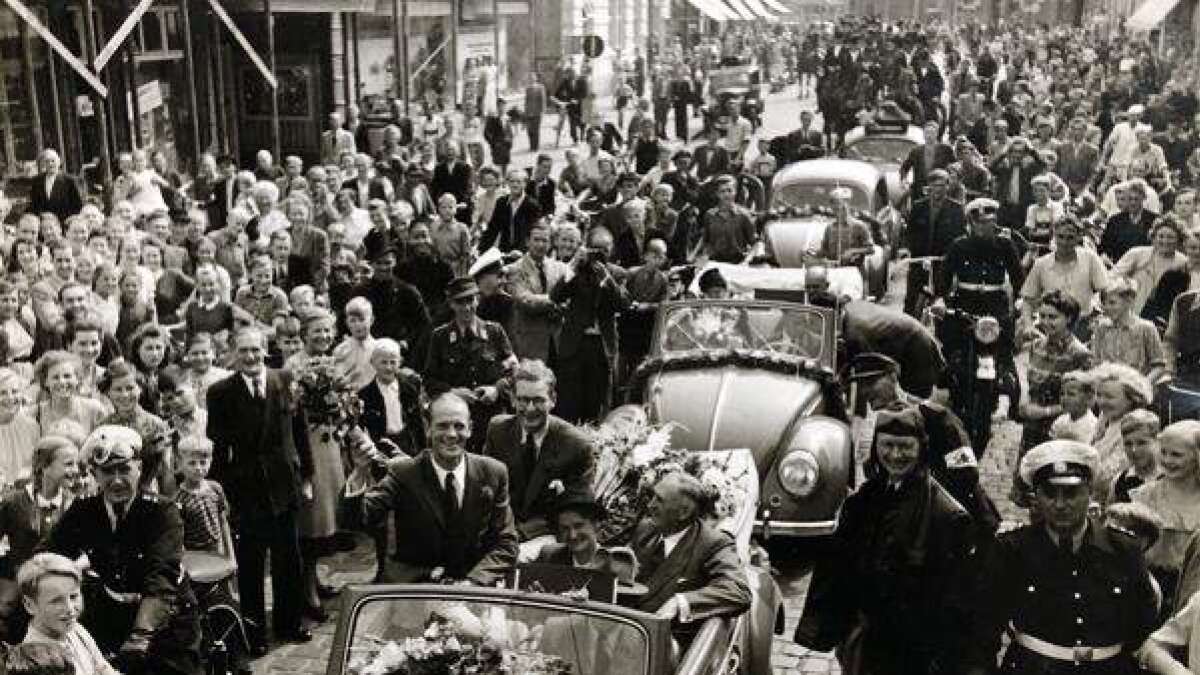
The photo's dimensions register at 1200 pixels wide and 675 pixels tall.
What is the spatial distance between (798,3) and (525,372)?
83452 mm

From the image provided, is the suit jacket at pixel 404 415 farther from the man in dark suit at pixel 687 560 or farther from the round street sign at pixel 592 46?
the round street sign at pixel 592 46

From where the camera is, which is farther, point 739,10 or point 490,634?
point 739,10

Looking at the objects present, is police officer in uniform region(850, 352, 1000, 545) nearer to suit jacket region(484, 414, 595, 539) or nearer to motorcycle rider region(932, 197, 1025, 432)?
suit jacket region(484, 414, 595, 539)

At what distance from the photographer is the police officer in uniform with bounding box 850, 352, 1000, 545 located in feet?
21.0

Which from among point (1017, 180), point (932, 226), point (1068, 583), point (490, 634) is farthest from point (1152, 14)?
point (490, 634)

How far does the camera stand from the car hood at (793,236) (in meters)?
14.6

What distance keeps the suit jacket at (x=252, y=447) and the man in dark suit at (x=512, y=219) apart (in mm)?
6630

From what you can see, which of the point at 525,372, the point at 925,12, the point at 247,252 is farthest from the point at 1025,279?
the point at 925,12

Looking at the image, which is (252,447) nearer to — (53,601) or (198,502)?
(198,502)

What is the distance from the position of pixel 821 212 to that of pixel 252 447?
907cm

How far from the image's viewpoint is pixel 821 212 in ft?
51.1

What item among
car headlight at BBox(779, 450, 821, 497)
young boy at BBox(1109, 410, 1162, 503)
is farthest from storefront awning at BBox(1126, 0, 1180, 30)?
young boy at BBox(1109, 410, 1162, 503)

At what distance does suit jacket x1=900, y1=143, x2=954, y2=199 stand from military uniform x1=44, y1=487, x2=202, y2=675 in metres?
13.1

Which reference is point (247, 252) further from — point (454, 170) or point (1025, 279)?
point (1025, 279)
